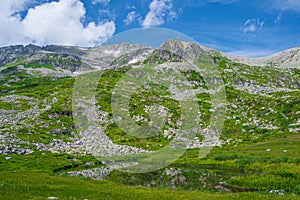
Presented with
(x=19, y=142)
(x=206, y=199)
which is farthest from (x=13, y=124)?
(x=206, y=199)

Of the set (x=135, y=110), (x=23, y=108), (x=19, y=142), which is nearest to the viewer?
(x=19, y=142)

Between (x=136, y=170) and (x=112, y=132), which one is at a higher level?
(x=112, y=132)

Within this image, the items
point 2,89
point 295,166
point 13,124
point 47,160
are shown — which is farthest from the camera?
point 2,89

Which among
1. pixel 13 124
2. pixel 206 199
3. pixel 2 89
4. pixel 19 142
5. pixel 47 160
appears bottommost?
pixel 206 199

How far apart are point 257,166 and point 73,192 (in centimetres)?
3746

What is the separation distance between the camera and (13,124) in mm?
88500

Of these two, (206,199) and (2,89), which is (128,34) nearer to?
(206,199)

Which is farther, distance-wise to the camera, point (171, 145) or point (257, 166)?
point (171, 145)

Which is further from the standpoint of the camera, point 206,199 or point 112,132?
point 112,132

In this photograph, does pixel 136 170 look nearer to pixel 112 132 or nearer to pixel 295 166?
pixel 295 166

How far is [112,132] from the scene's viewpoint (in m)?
101

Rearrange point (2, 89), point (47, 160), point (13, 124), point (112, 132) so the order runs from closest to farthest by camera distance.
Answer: point (47, 160) < point (13, 124) < point (112, 132) < point (2, 89)

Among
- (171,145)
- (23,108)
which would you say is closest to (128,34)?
(171,145)

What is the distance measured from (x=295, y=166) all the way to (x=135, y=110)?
8972 cm
